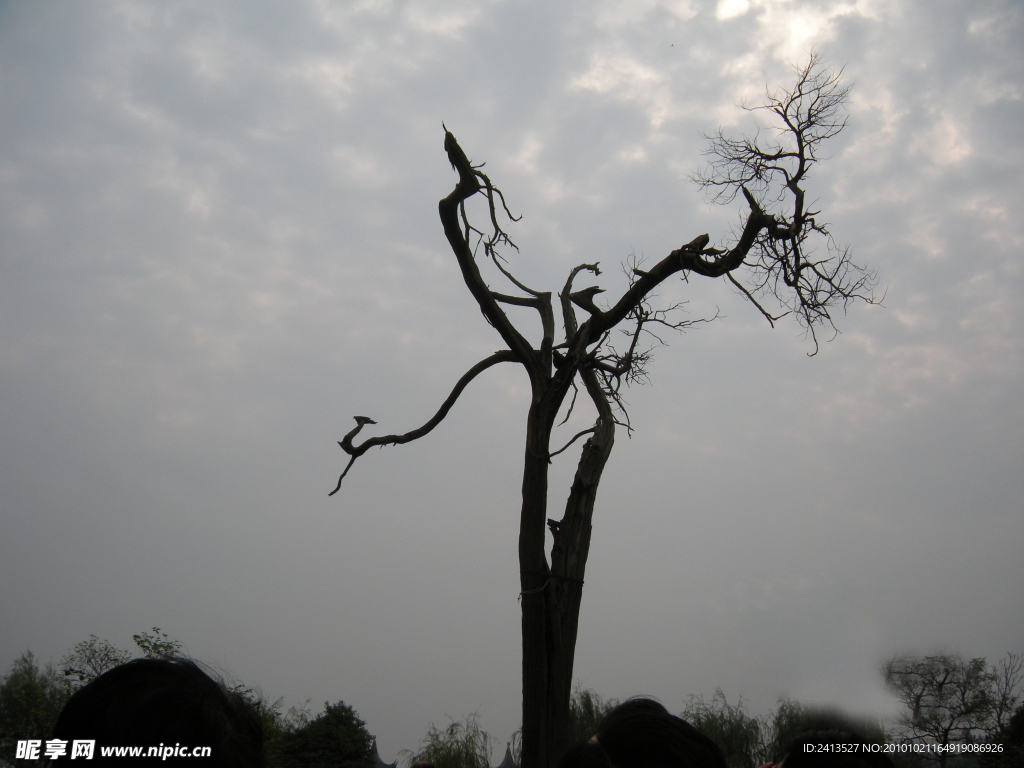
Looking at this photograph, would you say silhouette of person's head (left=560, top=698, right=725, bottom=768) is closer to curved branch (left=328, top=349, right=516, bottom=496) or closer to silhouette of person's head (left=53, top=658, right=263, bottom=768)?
silhouette of person's head (left=53, top=658, right=263, bottom=768)

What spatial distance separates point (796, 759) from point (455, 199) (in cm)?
472

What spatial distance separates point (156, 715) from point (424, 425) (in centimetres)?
471

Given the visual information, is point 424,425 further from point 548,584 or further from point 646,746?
point 646,746

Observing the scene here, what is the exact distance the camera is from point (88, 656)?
1346 cm

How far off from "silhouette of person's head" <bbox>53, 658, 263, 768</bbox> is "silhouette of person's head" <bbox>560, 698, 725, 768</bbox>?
28.2 inches

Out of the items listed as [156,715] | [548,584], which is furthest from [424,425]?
[156,715]

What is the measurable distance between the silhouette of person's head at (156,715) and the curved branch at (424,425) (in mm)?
4505

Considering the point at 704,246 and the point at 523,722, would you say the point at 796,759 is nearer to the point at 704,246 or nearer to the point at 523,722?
the point at 523,722

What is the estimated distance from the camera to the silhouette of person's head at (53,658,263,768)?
138 cm

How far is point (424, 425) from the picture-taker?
6102 millimetres

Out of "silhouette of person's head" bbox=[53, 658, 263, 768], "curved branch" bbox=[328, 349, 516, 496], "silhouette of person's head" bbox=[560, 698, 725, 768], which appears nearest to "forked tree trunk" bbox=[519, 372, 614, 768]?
"curved branch" bbox=[328, 349, 516, 496]

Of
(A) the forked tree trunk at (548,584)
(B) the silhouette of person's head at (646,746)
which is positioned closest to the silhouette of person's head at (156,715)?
(B) the silhouette of person's head at (646,746)

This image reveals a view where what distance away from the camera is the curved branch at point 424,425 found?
5992 millimetres

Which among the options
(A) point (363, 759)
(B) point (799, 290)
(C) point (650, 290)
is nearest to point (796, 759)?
(C) point (650, 290)
